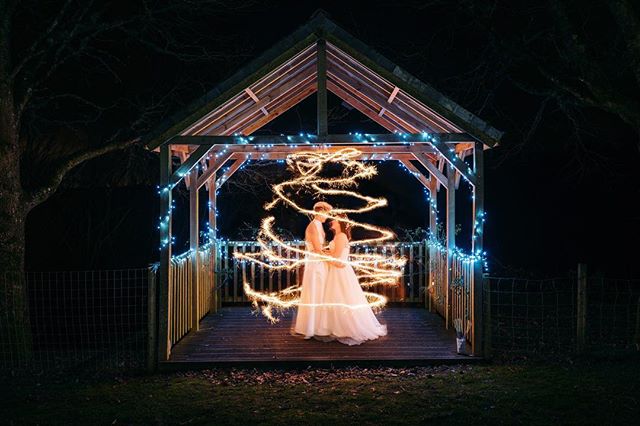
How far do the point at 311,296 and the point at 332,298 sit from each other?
0.37 meters

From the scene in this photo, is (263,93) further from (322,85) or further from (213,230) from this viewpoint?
(213,230)

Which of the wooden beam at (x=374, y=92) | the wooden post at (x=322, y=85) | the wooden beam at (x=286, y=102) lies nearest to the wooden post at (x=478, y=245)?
the wooden beam at (x=374, y=92)

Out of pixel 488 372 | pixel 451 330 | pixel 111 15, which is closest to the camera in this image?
pixel 488 372

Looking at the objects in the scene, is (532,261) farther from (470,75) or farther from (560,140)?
(470,75)

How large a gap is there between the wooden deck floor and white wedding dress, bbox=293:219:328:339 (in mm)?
217

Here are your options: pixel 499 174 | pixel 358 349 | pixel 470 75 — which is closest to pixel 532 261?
pixel 499 174

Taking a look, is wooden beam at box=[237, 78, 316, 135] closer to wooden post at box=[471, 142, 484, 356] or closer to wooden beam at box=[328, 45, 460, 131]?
wooden beam at box=[328, 45, 460, 131]

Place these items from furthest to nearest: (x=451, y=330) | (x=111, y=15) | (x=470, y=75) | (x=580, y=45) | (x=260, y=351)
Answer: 1. (x=470, y=75)
2. (x=111, y=15)
3. (x=451, y=330)
4. (x=580, y=45)
5. (x=260, y=351)

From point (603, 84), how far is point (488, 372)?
4.84 m

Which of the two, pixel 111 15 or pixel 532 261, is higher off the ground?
pixel 111 15

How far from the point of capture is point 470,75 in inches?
564

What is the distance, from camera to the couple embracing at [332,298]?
1045 cm

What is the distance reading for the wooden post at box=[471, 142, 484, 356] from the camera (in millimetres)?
9258

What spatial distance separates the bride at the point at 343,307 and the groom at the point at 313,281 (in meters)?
0.12
